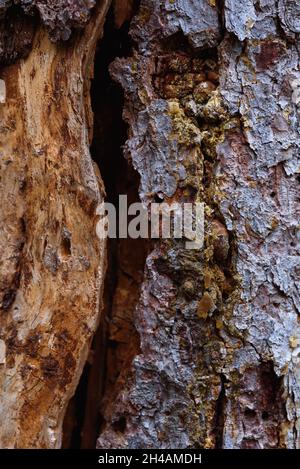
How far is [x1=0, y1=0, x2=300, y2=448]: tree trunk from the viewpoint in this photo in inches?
46.1

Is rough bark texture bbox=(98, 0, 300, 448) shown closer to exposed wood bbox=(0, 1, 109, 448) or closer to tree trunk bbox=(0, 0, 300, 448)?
tree trunk bbox=(0, 0, 300, 448)

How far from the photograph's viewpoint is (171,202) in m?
1.17

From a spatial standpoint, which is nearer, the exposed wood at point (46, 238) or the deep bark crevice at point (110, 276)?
the exposed wood at point (46, 238)

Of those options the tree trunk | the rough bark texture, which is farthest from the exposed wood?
the rough bark texture

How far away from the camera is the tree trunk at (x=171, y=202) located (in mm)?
1170

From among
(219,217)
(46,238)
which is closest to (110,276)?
(46,238)

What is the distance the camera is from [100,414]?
4.49 ft

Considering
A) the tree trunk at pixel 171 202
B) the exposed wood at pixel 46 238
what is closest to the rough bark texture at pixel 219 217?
the tree trunk at pixel 171 202

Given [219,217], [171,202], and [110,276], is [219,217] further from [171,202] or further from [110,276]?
[110,276]

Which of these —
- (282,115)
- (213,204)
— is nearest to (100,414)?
(213,204)

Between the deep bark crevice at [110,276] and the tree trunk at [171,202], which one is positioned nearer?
the tree trunk at [171,202]

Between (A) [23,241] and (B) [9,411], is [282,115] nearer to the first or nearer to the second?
(A) [23,241]

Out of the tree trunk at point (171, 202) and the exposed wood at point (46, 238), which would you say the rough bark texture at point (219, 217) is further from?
the exposed wood at point (46, 238)

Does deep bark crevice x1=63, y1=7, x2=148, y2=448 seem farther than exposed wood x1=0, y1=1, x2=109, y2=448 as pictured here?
Yes
